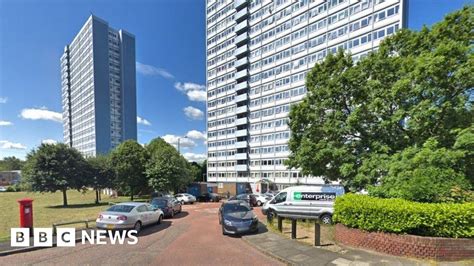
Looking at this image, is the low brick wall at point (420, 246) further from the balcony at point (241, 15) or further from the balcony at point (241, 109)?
the balcony at point (241, 15)

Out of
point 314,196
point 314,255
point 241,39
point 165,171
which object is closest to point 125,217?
point 314,255

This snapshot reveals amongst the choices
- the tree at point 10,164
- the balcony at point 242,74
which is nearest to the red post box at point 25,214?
the balcony at point 242,74

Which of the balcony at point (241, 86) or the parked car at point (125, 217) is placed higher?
the balcony at point (241, 86)

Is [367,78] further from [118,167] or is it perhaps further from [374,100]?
[118,167]

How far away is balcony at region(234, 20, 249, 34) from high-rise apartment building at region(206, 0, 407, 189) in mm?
218

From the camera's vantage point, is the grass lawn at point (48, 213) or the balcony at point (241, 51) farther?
the balcony at point (241, 51)

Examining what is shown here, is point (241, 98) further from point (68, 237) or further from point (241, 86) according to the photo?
point (68, 237)

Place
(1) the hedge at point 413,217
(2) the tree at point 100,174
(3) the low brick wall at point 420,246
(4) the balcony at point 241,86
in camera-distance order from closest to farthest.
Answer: (3) the low brick wall at point 420,246 < (1) the hedge at point 413,217 < (2) the tree at point 100,174 < (4) the balcony at point 241,86

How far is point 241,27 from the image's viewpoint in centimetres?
5934

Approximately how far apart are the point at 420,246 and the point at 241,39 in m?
56.9

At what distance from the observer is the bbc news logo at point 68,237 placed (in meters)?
10.7

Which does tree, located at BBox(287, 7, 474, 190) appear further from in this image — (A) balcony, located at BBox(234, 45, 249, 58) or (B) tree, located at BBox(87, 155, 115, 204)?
(A) balcony, located at BBox(234, 45, 249, 58)

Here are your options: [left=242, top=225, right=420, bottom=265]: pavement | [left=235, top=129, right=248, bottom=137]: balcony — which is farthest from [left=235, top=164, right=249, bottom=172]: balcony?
[left=242, top=225, right=420, bottom=265]: pavement

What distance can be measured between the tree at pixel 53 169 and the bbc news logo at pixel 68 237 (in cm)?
2004
